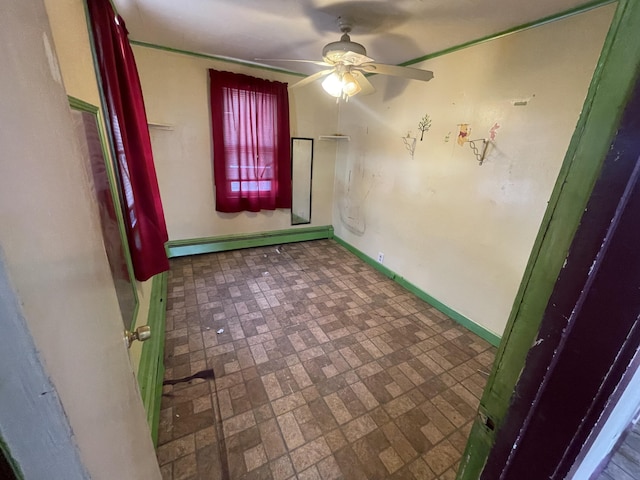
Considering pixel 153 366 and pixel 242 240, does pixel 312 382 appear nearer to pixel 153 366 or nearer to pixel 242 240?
pixel 153 366

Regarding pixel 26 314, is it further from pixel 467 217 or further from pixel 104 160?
pixel 467 217

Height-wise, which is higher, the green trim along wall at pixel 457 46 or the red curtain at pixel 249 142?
the green trim along wall at pixel 457 46

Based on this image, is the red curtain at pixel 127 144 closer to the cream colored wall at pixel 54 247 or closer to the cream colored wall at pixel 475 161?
the cream colored wall at pixel 54 247

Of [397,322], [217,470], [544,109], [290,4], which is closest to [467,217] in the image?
[544,109]

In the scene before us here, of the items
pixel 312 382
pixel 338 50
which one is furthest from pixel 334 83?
pixel 312 382

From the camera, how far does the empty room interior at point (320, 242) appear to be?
342mm

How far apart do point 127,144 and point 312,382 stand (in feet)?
6.15

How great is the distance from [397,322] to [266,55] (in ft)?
9.45

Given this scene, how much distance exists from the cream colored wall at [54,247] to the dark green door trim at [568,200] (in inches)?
27.1

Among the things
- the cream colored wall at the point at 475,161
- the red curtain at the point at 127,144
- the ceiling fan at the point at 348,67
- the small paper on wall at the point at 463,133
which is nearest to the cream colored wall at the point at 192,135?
the cream colored wall at the point at 475,161

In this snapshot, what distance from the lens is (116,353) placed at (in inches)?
23.0

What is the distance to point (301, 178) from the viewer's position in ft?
12.3

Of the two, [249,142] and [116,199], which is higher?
[249,142]

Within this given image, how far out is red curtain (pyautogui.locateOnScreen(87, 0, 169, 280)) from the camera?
1315mm
